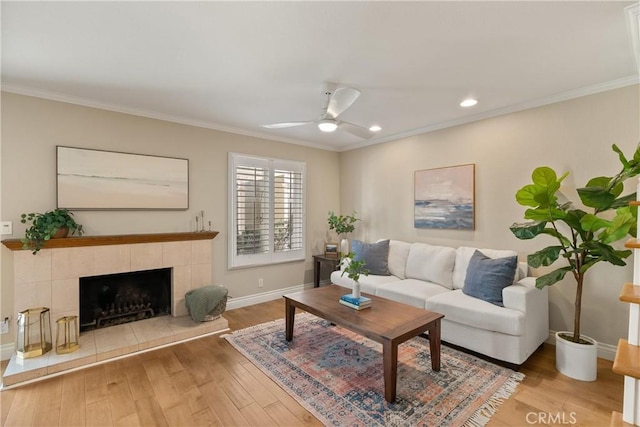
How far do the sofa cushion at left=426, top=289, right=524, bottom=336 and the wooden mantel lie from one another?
9.45ft

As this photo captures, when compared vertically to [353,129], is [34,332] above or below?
below

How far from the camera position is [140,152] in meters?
Answer: 3.47

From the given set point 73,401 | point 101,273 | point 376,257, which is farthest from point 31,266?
point 376,257

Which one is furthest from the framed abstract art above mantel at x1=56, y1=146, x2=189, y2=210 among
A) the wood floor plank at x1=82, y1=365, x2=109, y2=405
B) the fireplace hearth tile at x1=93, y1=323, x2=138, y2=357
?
the wood floor plank at x1=82, y1=365, x2=109, y2=405

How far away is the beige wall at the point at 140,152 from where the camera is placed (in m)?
2.80

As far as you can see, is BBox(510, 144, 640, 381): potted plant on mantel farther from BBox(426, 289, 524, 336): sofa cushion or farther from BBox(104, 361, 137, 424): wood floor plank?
BBox(104, 361, 137, 424): wood floor plank

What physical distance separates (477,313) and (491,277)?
41 centimetres

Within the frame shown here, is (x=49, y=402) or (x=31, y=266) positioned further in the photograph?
(x=31, y=266)

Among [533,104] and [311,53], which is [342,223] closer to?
[533,104]

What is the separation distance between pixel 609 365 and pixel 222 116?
15.5 ft

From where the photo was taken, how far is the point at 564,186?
2.98m

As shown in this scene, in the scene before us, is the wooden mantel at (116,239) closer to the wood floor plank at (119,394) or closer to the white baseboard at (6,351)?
the white baseboard at (6,351)

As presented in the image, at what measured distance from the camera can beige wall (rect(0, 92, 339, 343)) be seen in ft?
9.20

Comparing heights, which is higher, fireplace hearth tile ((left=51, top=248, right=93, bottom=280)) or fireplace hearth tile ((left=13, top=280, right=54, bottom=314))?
fireplace hearth tile ((left=51, top=248, right=93, bottom=280))
